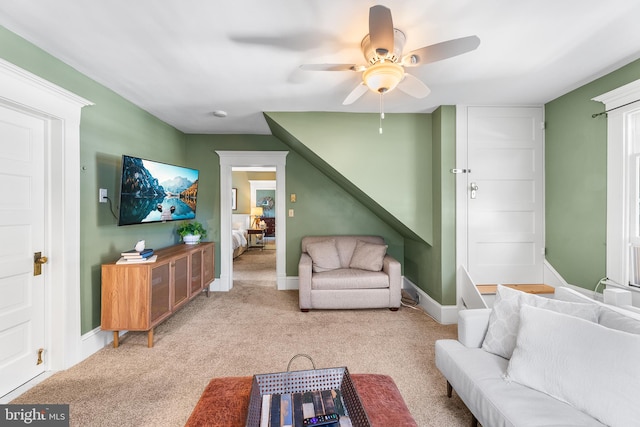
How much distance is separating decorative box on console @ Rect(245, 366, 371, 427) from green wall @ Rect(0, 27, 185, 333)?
2.01 meters

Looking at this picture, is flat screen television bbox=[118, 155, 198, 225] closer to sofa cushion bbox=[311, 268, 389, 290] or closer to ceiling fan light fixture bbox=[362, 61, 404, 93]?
sofa cushion bbox=[311, 268, 389, 290]

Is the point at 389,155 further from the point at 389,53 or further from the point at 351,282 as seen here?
the point at 389,53

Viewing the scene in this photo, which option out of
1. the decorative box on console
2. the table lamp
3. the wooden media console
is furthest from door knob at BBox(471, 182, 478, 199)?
the table lamp

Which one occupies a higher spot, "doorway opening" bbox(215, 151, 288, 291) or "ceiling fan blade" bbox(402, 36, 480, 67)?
"ceiling fan blade" bbox(402, 36, 480, 67)

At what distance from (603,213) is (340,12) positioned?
2675 millimetres

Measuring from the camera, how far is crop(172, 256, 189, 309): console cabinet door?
279 centimetres

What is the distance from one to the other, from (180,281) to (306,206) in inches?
78.9

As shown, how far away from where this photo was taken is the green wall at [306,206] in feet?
13.5

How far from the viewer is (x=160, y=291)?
8.28 ft

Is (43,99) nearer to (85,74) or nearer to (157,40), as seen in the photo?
(85,74)

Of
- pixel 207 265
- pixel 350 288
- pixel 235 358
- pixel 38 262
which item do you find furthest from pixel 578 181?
pixel 38 262

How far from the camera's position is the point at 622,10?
4.93ft

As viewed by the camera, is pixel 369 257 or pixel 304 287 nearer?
pixel 304 287

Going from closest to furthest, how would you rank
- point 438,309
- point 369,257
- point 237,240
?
point 438,309
point 369,257
point 237,240
